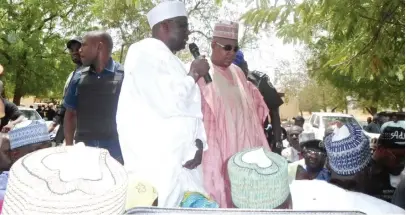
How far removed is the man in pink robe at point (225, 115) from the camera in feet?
10.8

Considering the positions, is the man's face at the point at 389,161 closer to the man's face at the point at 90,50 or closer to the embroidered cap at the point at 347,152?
the embroidered cap at the point at 347,152

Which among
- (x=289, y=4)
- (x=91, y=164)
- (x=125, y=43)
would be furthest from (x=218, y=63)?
(x=125, y=43)

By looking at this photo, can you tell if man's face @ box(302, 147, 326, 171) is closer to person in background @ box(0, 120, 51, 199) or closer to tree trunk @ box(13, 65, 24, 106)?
person in background @ box(0, 120, 51, 199)

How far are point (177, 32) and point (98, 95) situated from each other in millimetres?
1001

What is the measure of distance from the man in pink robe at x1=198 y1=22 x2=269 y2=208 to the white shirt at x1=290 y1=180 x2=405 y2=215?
2.26 feet

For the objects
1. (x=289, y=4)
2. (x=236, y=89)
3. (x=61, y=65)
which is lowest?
(x=61, y=65)

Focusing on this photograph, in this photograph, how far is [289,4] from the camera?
435cm

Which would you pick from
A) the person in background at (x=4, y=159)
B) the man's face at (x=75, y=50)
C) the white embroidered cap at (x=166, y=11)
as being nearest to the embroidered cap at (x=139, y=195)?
the person in background at (x=4, y=159)

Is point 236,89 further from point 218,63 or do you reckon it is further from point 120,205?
point 120,205

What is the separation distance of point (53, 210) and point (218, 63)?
2.53m

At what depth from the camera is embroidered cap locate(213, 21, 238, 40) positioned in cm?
368

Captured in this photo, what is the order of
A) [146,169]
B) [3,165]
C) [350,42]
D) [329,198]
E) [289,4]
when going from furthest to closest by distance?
[350,42]
[289,4]
[3,165]
[146,169]
[329,198]

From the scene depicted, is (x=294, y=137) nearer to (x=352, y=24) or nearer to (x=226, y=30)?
(x=352, y=24)

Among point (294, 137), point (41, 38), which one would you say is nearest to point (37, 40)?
point (41, 38)
